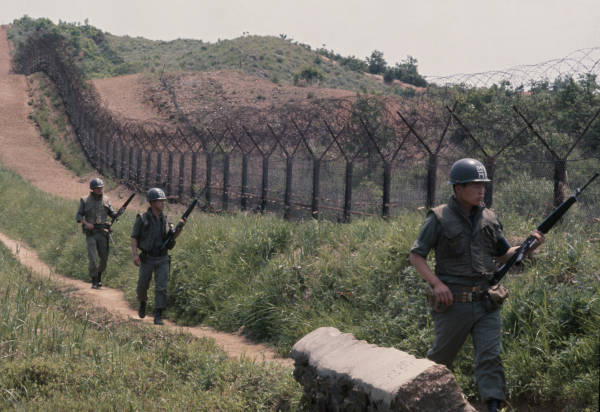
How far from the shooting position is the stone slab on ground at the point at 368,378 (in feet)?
12.2

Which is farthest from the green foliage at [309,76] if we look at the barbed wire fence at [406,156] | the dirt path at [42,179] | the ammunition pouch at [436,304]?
the ammunition pouch at [436,304]

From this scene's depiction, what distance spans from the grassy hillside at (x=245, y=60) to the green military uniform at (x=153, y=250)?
159ft

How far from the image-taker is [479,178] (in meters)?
4.21

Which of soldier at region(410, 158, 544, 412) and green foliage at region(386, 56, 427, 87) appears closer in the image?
soldier at region(410, 158, 544, 412)

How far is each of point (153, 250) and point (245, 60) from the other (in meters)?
65.3

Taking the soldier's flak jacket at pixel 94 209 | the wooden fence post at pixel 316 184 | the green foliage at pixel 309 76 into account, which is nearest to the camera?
the soldier's flak jacket at pixel 94 209

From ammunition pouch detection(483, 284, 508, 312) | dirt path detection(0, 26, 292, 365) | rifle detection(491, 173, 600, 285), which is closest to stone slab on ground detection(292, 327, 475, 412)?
ammunition pouch detection(483, 284, 508, 312)

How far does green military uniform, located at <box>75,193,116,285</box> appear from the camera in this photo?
11125 millimetres

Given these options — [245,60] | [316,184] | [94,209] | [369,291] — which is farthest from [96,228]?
[245,60]

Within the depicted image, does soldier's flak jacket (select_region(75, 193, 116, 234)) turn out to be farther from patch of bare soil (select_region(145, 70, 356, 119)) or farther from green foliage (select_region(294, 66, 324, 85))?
green foliage (select_region(294, 66, 324, 85))

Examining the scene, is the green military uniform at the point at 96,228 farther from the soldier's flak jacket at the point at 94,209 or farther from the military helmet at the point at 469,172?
the military helmet at the point at 469,172

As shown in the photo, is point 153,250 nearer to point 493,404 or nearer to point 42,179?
point 493,404

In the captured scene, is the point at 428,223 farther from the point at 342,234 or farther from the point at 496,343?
the point at 342,234

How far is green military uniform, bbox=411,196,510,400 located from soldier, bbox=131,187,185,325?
183 inches
